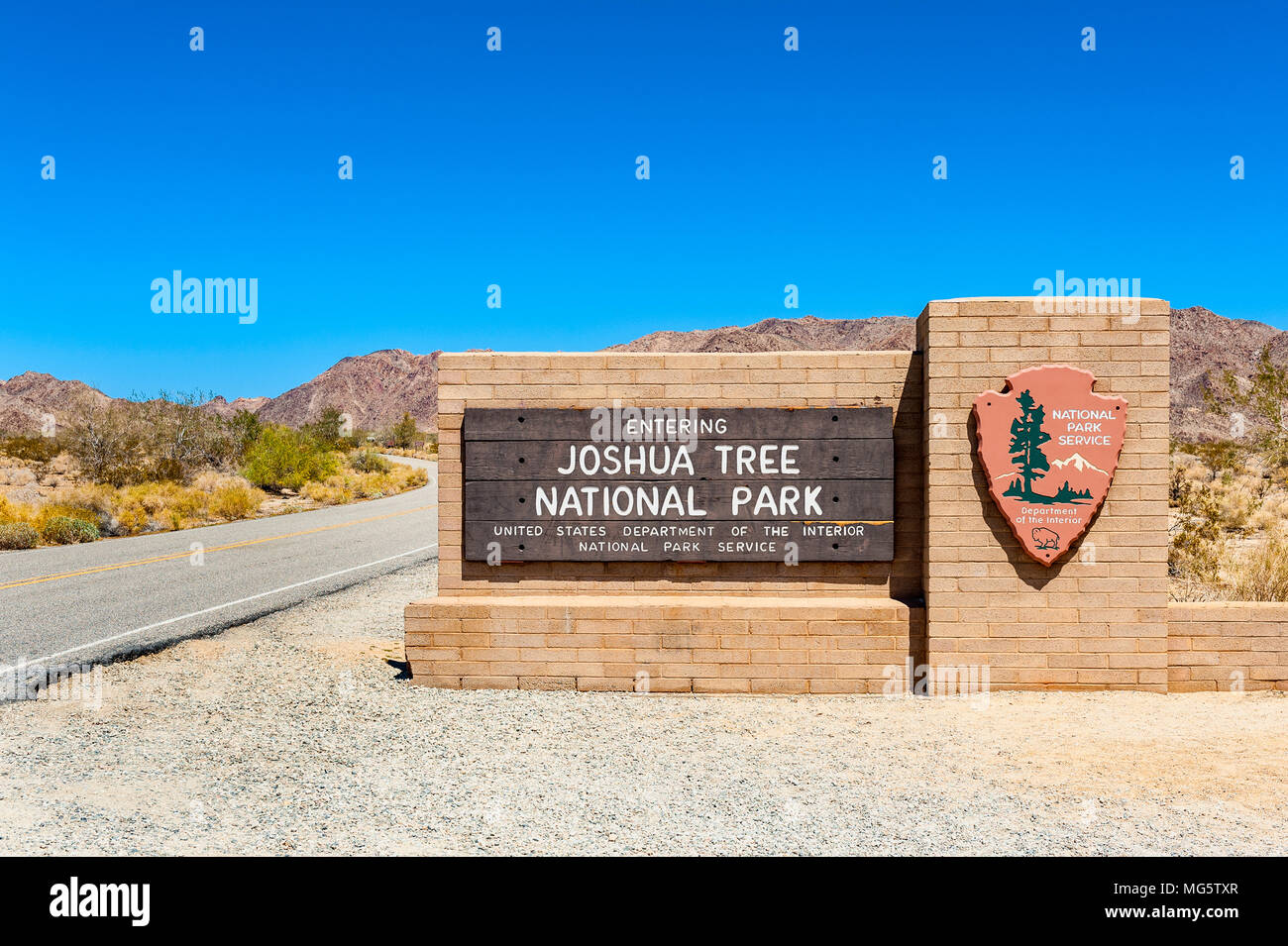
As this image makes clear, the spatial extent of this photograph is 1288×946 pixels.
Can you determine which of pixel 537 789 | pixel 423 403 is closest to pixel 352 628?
pixel 537 789

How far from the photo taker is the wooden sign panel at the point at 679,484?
7.12 metres

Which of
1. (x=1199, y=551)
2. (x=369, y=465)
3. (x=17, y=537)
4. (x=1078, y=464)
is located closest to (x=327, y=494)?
(x=17, y=537)

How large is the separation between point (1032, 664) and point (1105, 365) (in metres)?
2.68

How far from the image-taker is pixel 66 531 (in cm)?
1794

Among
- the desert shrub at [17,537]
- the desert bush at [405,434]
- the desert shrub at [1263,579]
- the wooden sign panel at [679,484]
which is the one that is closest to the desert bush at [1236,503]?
the desert shrub at [1263,579]

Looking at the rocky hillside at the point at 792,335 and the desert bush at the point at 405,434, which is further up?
the rocky hillside at the point at 792,335

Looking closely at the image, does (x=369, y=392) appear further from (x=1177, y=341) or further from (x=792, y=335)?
(x=1177, y=341)

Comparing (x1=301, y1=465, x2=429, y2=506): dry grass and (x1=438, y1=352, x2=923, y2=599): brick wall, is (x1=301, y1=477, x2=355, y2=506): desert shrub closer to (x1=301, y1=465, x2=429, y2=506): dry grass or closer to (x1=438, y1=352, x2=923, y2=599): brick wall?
(x1=301, y1=465, x2=429, y2=506): dry grass

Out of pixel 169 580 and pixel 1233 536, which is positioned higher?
pixel 1233 536

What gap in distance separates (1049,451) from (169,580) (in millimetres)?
12812

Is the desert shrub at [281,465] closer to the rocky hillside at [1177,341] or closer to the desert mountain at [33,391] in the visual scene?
the rocky hillside at [1177,341]

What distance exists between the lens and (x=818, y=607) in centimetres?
700

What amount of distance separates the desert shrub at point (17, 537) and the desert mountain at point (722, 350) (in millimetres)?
9519
